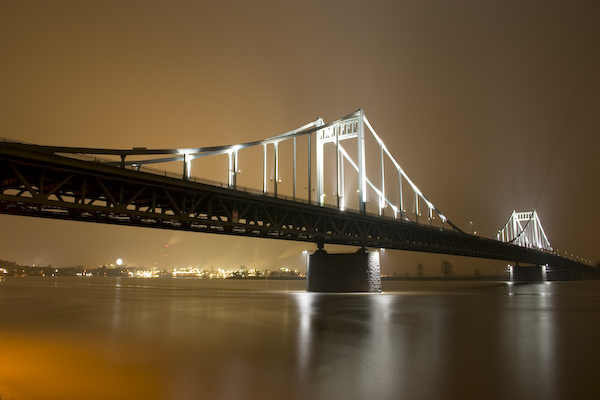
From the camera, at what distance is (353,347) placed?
16.9 m

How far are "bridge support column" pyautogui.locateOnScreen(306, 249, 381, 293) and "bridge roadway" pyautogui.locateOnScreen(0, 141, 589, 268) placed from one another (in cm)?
212

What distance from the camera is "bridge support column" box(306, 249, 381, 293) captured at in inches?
2151

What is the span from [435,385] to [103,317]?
20408 mm

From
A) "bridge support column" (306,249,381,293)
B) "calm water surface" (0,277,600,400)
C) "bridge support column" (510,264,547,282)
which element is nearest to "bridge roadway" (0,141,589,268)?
"bridge support column" (306,249,381,293)

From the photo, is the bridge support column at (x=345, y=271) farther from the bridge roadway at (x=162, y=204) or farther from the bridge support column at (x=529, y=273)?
the bridge support column at (x=529, y=273)

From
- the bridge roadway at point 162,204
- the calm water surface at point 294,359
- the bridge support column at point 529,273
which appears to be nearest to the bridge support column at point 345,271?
the bridge roadway at point 162,204

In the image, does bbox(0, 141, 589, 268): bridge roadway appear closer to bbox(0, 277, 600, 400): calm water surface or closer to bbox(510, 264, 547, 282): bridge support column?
bbox(0, 277, 600, 400): calm water surface

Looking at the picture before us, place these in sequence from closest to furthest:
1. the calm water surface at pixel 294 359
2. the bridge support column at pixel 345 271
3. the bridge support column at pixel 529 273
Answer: the calm water surface at pixel 294 359 < the bridge support column at pixel 345 271 < the bridge support column at pixel 529 273

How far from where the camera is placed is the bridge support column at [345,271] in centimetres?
5462

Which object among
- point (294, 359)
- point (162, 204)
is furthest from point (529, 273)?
point (294, 359)

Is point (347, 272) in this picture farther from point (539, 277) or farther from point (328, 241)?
point (539, 277)

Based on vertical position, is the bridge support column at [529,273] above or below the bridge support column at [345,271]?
below

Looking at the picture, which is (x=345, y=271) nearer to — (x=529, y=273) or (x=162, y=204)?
(x=162, y=204)

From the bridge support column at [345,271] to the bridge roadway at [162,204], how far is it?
2120 mm
